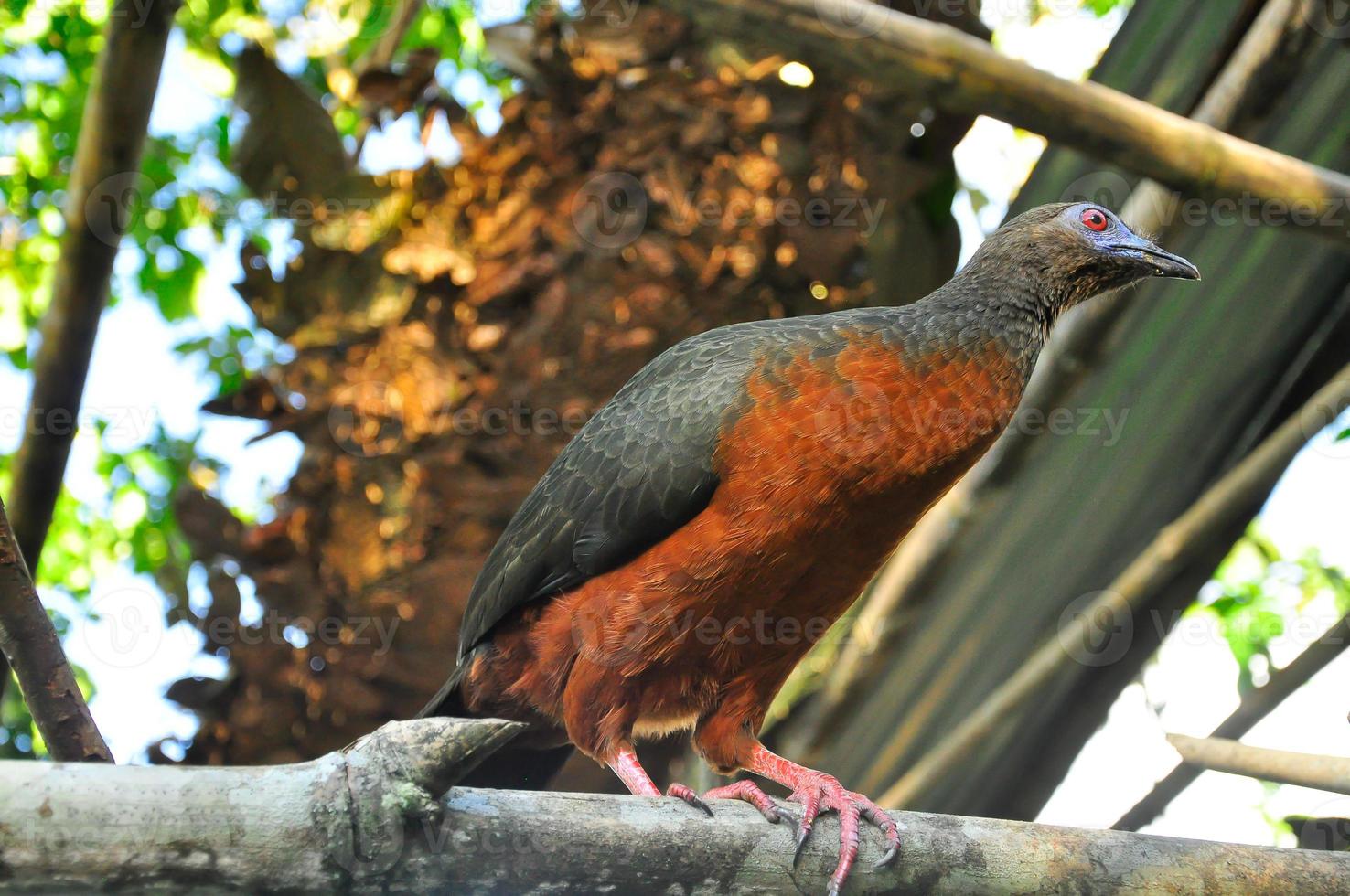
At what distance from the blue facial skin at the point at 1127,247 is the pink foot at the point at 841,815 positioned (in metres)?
1.53

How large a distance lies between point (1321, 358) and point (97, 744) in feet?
14.5

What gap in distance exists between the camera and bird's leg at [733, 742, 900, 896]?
2.35 metres

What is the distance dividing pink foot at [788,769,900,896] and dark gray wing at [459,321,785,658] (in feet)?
2.28

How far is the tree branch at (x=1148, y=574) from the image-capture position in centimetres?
405

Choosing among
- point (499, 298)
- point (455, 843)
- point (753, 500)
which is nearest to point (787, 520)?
point (753, 500)

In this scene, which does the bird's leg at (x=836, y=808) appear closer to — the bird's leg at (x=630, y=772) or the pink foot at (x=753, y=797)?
the pink foot at (x=753, y=797)

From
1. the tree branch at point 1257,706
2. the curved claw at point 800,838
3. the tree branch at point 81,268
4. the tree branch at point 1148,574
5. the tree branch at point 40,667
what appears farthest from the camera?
the tree branch at point 1148,574

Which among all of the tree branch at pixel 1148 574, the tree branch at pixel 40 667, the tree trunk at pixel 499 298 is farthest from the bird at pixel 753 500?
the tree trunk at pixel 499 298

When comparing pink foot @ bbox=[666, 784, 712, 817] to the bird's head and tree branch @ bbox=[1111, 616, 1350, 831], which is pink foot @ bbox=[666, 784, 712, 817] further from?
tree branch @ bbox=[1111, 616, 1350, 831]

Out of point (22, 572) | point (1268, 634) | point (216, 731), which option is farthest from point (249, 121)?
point (1268, 634)

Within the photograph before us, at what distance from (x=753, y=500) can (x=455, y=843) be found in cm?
119

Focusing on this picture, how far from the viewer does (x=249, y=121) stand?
4.67m

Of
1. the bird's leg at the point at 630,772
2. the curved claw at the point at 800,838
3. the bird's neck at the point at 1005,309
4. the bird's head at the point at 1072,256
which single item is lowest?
the bird's leg at the point at 630,772

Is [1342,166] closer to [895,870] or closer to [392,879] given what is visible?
[895,870]
